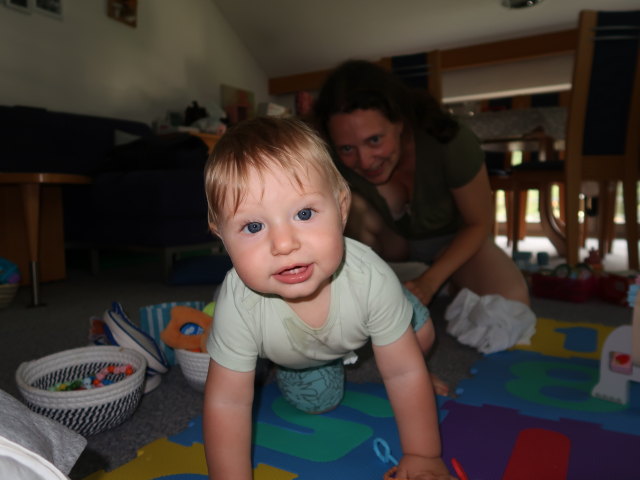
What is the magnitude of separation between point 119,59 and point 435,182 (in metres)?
2.96

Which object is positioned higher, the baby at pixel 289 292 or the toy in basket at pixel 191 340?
the baby at pixel 289 292

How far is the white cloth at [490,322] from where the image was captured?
46.8 inches

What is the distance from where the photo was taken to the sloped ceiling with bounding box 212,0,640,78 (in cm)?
409

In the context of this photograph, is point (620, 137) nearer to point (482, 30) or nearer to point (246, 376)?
point (246, 376)

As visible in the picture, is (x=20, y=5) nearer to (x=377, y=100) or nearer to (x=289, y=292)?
(x=377, y=100)

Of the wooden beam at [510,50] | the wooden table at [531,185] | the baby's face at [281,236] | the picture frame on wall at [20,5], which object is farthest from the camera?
the wooden beam at [510,50]

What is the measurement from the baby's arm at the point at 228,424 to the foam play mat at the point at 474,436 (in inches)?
4.2

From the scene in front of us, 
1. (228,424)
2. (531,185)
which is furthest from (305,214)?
(531,185)

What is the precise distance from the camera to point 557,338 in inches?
50.5

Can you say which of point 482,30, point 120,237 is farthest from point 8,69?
point 482,30

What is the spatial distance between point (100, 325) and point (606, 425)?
3.37 ft

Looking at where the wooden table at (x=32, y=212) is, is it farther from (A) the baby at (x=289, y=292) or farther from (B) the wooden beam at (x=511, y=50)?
(B) the wooden beam at (x=511, y=50)

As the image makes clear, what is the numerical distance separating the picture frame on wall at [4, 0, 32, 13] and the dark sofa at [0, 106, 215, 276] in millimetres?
687

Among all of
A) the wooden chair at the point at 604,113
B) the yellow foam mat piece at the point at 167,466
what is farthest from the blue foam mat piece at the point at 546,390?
the wooden chair at the point at 604,113
